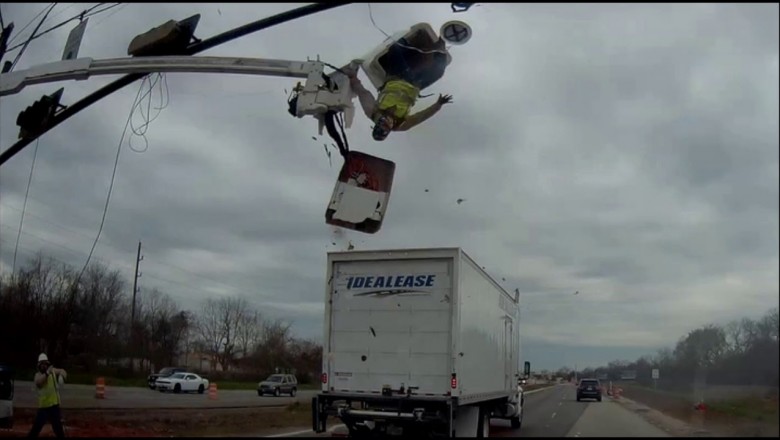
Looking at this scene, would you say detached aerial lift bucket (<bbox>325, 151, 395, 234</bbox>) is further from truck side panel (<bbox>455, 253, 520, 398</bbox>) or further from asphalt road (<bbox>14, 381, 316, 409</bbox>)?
asphalt road (<bbox>14, 381, 316, 409</bbox>)

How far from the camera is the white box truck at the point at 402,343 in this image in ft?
39.4

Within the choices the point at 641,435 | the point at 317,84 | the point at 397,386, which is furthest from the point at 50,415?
the point at 641,435

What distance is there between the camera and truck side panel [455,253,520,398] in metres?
12.3

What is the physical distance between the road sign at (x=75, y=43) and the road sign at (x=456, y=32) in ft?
18.4

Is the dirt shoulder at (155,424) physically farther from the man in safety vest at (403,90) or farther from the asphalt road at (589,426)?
the man in safety vest at (403,90)

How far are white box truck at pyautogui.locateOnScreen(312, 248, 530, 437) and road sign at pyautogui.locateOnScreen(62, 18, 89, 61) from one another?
560cm

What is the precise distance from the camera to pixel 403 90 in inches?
278

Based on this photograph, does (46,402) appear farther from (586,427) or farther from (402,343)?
(586,427)

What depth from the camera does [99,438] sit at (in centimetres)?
1438

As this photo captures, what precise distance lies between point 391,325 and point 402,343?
0.37 m

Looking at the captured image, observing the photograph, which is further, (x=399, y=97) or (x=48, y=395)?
(x=48, y=395)

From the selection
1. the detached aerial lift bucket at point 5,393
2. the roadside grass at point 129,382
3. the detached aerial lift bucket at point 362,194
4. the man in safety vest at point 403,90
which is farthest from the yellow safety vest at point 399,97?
the roadside grass at point 129,382

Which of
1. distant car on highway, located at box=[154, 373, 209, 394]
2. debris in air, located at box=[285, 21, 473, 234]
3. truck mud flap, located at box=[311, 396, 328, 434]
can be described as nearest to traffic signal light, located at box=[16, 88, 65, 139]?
debris in air, located at box=[285, 21, 473, 234]

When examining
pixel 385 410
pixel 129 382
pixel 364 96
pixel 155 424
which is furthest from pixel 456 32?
pixel 129 382
